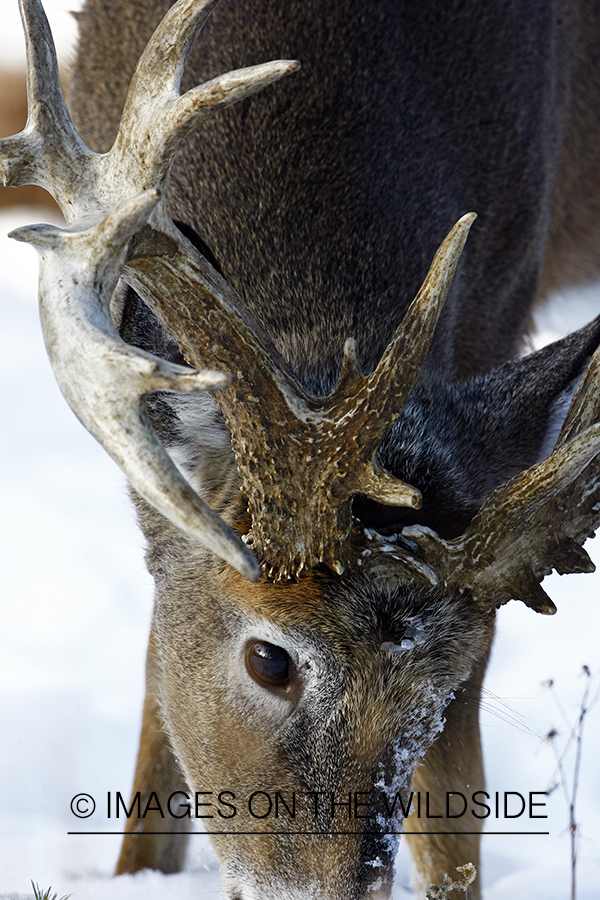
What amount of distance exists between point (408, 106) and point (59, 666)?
334cm

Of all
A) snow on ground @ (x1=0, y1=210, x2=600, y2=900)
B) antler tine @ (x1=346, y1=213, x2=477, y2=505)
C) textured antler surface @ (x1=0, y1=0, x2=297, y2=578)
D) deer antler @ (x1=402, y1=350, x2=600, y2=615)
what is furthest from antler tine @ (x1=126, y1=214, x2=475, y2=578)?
snow on ground @ (x1=0, y1=210, x2=600, y2=900)

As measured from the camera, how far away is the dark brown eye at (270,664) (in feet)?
8.91

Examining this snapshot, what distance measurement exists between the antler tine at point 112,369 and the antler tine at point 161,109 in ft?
1.01

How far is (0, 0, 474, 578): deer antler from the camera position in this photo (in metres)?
2.40

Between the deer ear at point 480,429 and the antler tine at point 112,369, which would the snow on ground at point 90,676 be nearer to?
the deer ear at point 480,429

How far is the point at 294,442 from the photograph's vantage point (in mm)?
2502

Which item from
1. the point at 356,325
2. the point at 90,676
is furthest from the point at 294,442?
the point at 90,676

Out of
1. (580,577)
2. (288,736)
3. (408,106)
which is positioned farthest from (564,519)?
(580,577)

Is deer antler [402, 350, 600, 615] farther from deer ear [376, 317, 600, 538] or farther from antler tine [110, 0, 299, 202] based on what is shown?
antler tine [110, 0, 299, 202]

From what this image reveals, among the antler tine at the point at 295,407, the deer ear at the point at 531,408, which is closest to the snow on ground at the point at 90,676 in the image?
the deer ear at the point at 531,408

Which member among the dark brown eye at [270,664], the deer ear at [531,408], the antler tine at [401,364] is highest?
the deer ear at [531,408]

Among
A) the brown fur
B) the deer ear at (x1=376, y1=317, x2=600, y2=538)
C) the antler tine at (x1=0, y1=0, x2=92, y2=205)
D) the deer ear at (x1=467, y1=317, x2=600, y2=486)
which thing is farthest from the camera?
the deer ear at (x1=467, y1=317, x2=600, y2=486)

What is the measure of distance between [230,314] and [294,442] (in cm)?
38

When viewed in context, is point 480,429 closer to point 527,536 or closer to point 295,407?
point 527,536
